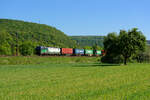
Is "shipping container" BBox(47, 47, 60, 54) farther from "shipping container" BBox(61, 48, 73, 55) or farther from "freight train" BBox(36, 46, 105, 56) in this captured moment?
"shipping container" BBox(61, 48, 73, 55)

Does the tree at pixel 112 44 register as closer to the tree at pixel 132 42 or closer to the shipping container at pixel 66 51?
the tree at pixel 132 42

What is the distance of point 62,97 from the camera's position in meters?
13.8

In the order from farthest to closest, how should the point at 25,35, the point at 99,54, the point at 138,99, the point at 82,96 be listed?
the point at 25,35
the point at 99,54
the point at 82,96
the point at 138,99

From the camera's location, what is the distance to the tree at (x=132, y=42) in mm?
53812

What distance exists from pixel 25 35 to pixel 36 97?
148230mm

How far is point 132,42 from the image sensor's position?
54.1 m

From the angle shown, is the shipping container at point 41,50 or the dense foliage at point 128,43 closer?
the dense foliage at point 128,43

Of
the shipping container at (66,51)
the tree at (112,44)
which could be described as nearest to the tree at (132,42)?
the tree at (112,44)

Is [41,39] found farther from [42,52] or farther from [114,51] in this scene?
[114,51]

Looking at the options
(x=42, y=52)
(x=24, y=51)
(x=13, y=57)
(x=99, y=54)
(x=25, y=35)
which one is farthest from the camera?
(x=25, y=35)

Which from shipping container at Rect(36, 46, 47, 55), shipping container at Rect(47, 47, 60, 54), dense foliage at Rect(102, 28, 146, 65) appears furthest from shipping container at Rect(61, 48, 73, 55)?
dense foliage at Rect(102, 28, 146, 65)

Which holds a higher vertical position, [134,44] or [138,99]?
[134,44]

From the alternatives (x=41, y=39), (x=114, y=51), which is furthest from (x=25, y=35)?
(x=114, y=51)

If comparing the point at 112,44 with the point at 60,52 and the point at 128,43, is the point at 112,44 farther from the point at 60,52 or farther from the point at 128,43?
the point at 60,52
